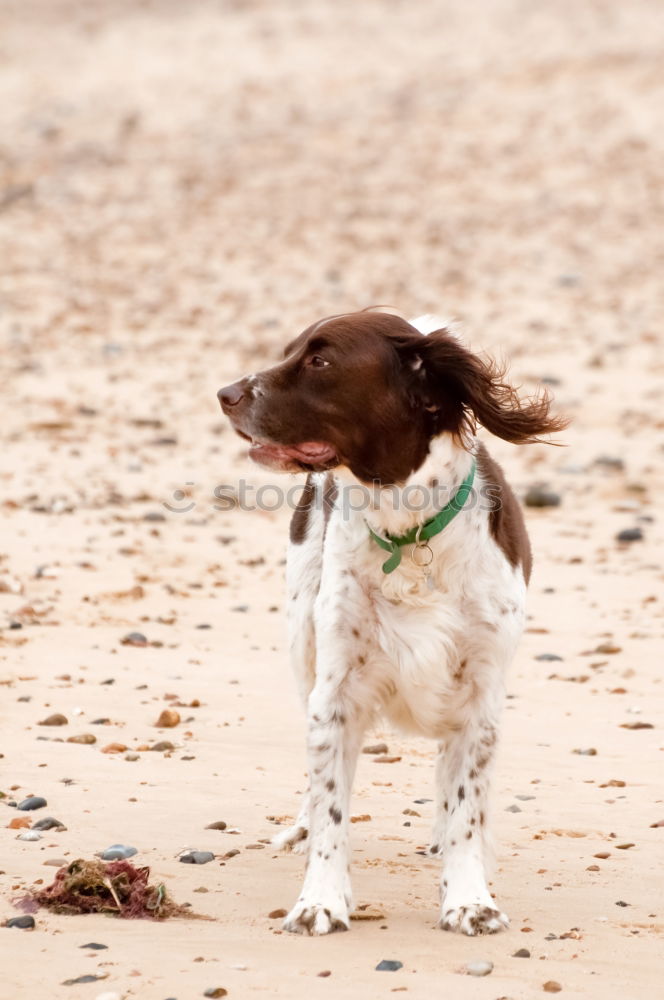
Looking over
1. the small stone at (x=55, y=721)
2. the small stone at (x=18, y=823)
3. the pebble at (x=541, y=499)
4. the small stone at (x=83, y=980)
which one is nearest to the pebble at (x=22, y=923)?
the small stone at (x=83, y=980)

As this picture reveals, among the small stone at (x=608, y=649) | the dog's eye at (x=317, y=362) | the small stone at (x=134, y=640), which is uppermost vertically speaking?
the dog's eye at (x=317, y=362)

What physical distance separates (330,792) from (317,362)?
1.19 metres

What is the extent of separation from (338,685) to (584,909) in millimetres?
913

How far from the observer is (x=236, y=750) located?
18.8 ft

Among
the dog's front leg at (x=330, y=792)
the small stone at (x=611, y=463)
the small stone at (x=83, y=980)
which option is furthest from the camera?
the small stone at (x=611, y=463)

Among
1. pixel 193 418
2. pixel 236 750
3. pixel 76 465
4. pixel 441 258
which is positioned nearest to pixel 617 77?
pixel 441 258

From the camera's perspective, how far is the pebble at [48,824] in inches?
184

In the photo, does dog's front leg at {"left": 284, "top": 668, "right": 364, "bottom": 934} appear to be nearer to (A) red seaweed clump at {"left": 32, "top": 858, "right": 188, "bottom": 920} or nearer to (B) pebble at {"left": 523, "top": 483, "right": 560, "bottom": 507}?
(A) red seaweed clump at {"left": 32, "top": 858, "right": 188, "bottom": 920}

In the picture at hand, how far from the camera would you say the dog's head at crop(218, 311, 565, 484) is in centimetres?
416

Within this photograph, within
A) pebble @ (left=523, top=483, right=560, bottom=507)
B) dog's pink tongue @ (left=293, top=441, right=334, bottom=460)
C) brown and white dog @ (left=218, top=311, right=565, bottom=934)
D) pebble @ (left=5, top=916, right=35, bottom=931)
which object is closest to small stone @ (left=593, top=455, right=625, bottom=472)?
pebble @ (left=523, top=483, right=560, bottom=507)

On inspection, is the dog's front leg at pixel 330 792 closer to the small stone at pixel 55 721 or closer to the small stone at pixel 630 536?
the small stone at pixel 55 721

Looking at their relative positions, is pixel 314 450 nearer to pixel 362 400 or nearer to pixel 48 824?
pixel 362 400

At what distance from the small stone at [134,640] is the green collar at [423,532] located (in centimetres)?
303

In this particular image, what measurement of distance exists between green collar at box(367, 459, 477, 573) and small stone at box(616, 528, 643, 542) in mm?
5315
